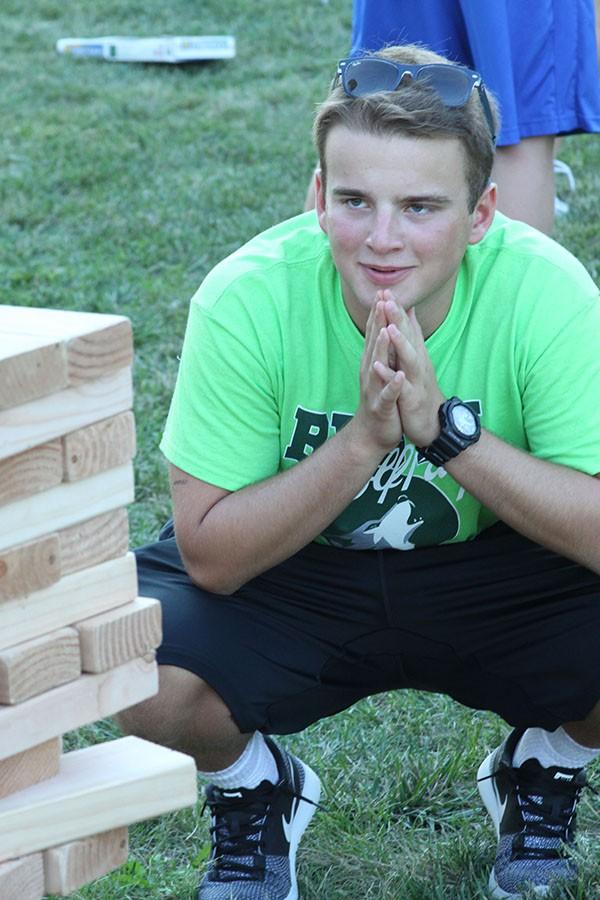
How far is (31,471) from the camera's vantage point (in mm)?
1689

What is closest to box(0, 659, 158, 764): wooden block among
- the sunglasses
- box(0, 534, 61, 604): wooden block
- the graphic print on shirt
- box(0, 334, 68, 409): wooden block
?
box(0, 534, 61, 604): wooden block

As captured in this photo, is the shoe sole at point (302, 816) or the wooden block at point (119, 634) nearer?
the wooden block at point (119, 634)

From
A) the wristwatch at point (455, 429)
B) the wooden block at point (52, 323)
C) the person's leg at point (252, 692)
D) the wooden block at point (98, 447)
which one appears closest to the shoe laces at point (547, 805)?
the person's leg at point (252, 692)

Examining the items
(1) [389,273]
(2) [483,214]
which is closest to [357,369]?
(1) [389,273]

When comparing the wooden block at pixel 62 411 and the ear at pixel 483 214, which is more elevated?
the ear at pixel 483 214

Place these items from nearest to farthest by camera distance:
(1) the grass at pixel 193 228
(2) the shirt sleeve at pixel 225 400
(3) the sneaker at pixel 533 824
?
1. (2) the shirt sleeve at pixel 225 400
2. (3) the sneaker at pixel 533 824
3. (1) the grass at pixel 193 228

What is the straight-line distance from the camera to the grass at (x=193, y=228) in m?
2.62

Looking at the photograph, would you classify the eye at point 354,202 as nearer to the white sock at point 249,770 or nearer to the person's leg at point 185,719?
the person's leg at point 185,719

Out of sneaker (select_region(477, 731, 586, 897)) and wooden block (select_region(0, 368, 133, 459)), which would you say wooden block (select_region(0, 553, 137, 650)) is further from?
sneaker (select_region(477, 731, 586, 897))

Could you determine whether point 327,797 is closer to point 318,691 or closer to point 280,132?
point 318,691

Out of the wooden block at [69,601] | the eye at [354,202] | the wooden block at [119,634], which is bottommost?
the wooden block at [119,634]

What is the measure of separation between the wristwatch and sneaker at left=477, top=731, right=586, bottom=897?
0.64 meters

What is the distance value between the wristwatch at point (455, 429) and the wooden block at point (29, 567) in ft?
2.27

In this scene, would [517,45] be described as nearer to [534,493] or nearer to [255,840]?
[534,493]
